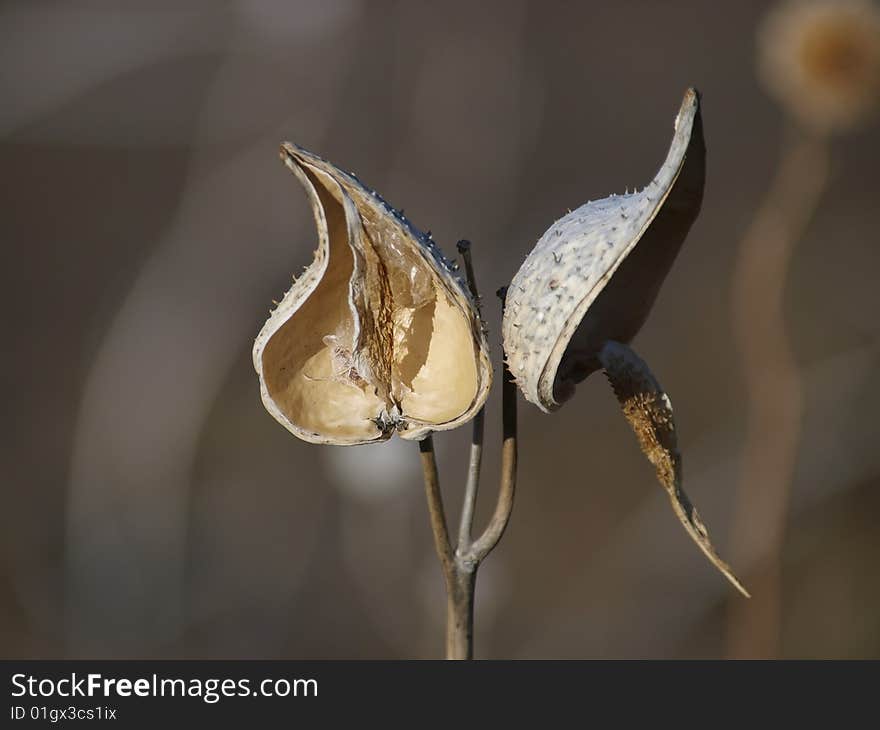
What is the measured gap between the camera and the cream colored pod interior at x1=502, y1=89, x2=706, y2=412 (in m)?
0.71

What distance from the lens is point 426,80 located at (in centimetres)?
344

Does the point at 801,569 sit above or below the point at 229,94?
below

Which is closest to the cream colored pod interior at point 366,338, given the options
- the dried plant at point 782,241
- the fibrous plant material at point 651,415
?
the fibrous plant material at point 651,415

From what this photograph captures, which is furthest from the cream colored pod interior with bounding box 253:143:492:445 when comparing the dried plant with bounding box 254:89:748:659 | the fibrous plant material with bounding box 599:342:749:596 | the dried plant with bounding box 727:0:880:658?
the dried plant with bounding box 727:0:880:658

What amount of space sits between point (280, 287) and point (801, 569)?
71.6 inches

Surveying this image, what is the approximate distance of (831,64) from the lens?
166 centimetres

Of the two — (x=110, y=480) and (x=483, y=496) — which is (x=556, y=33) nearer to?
(x=483, y=496)


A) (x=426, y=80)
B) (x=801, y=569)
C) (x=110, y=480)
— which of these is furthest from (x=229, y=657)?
(x=426, y=80)

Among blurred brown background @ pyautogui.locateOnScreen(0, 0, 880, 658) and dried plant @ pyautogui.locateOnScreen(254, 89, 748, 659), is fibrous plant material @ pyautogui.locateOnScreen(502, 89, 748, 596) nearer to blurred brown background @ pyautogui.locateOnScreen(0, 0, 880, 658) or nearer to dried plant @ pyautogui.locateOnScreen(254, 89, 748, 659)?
dried plant @ pyautogui.locateOnScreen(254, 89, 748, 659)

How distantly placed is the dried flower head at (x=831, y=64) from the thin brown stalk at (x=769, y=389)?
0.06 meters

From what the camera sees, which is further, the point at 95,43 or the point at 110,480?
the point at 95,43

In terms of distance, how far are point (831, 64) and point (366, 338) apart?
4.03 feet

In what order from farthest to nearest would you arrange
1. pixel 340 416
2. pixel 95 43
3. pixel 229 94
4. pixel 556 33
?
pixel 556 33 → pixel 229 94 → pixel 95 43 → pixel 340 416

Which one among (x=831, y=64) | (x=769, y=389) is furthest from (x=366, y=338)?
(x=831, y=64)
